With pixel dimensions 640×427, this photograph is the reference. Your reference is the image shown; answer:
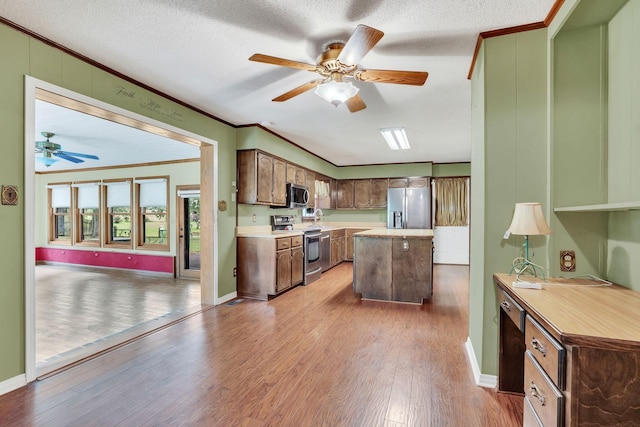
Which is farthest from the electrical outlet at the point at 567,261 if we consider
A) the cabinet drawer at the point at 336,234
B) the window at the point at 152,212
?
the window at the point at 152,212

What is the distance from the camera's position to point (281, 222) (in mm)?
5738

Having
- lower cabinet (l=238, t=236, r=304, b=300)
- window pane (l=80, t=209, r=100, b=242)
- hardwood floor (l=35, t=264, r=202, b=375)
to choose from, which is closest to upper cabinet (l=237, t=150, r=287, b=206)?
lower cabinet (l=238, t=236, r=304, b=300)

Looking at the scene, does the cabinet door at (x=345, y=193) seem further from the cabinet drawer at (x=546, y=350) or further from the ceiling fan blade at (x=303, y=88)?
the cabinet drawer at (x=546, y=350)

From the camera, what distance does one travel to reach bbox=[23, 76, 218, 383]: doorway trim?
7.47 feet

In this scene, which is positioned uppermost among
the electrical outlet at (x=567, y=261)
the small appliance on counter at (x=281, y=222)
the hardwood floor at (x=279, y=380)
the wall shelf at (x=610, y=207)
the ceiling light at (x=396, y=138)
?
the ceiling light at (x=396, y=138)

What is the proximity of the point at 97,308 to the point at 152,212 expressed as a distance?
9.83ft

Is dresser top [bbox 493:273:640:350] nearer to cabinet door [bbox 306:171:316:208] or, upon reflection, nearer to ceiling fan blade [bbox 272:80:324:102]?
ceiling fan blade [bbox 272:80:324:102]

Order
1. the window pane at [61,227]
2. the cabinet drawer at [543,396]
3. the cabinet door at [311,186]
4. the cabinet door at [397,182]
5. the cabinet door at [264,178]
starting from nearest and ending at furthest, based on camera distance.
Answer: the cabinet drawer at [543,396] < the cabinet door at [264,178] < the cabinet door at [311,186] < the cabinet door at [397,182] < the window pane at [61,227]

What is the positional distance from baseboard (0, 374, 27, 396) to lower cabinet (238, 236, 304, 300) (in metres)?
2.58

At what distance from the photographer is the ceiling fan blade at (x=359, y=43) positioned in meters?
1.77

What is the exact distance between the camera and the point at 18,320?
223cm

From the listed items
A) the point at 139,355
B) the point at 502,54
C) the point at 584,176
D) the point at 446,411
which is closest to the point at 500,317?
the point at 446,411

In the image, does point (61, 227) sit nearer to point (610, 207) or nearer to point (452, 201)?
point (452, 201)

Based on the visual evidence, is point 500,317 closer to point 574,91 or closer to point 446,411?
point 446,411
